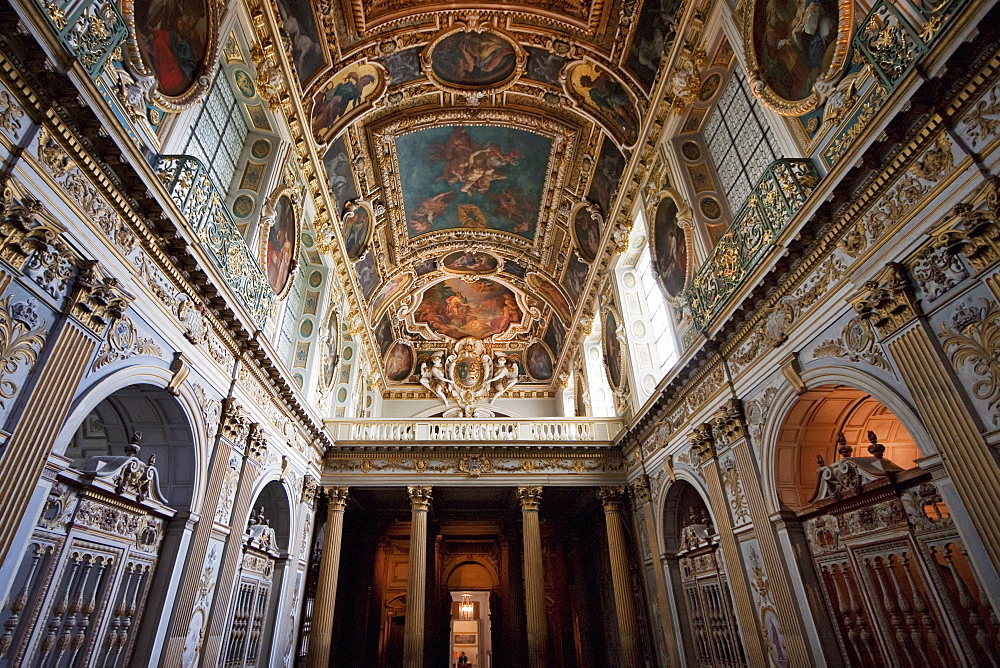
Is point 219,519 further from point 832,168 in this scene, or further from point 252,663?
point 832,168

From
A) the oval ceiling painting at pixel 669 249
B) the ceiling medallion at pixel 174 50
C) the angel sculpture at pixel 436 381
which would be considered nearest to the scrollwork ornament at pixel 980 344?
the oval ceiling painting at pixel 669 249

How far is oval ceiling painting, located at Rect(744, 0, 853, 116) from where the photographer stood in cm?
582

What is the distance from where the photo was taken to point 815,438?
22.3 ft

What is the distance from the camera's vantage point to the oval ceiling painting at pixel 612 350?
13594 millimetres

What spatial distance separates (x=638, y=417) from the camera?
11656 mm

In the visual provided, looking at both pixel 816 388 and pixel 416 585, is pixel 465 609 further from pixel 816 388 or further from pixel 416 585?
pixel 816 388

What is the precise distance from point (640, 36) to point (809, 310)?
6.47 meters

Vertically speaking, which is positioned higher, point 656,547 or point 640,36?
point 640,36

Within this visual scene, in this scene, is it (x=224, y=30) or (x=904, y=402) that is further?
(x=224, y=30)

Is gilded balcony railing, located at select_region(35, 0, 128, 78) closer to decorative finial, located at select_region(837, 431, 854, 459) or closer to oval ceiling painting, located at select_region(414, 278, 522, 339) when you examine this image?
decorative finial, located at select_region(837, 431, 854, 459)

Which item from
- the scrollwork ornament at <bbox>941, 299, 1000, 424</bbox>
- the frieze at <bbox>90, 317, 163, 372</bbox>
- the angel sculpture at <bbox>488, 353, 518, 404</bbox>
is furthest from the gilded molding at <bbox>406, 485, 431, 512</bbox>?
the scrollwork ornament at <bbox>941, 299, 1000, 424</bbox>

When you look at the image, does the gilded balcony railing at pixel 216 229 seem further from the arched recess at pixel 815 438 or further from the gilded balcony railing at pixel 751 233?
the arched recess at pixel 815 438

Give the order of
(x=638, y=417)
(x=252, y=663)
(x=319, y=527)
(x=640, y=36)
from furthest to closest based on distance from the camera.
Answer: (x=319, y=527), (x=638, y=417), (x=640, y=36), (x=252, y=663)

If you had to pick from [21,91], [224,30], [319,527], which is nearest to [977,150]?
[21,91]
